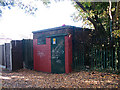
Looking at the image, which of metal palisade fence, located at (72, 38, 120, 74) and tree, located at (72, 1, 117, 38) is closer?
metal palisade fence, located at (72, 38, 120, 74)

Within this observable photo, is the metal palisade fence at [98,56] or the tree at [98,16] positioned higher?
the tree at [98,16]

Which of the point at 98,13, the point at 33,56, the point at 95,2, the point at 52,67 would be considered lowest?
the point at 52,67

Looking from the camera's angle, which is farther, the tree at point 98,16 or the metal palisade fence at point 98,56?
the tree at point 98,16

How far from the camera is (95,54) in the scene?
7133 millimetres

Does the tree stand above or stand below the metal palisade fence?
above

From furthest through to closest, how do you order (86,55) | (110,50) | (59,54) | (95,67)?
(59,54)
(86,55)
(95,67)
(110,50)

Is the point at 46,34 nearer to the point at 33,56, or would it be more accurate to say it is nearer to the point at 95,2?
the point at 33,56

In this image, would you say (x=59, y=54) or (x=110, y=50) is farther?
(x=59, y=54)

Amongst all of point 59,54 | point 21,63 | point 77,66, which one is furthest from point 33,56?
point 77,66

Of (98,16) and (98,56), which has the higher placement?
(98,16)

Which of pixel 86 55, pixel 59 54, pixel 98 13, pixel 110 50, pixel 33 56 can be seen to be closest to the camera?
pixel 110 50

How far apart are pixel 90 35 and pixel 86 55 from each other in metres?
1.97

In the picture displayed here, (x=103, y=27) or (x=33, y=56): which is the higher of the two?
(x=103, y=27)

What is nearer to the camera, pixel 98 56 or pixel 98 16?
pixel 98 56
